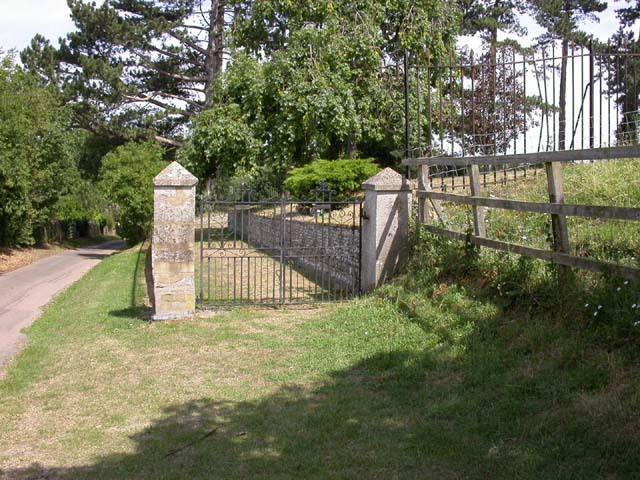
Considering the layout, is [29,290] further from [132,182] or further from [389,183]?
[389,183]

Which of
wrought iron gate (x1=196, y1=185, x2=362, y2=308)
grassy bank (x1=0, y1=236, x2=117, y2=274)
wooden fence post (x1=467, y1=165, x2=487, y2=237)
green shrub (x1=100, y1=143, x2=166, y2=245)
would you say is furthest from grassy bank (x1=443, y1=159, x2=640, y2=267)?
green shrub (x1=100, y1=143, x2=166, y2=245)

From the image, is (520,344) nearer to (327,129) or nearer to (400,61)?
(327,129)

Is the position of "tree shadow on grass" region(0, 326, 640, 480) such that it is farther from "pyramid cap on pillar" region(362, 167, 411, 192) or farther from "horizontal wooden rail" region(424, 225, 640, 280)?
"pyramid cap on pillar" region(362, 167, 411, 192)

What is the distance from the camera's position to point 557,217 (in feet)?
19.7

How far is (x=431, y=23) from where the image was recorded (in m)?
20.9

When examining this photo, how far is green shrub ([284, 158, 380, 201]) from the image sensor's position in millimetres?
15141

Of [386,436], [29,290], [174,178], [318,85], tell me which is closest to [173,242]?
[174,178]

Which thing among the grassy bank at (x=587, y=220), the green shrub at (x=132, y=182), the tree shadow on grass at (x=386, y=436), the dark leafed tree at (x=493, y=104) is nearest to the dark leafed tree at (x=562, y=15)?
the dark leafed tree at (x=493, y=104)

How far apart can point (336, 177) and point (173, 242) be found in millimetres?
6693

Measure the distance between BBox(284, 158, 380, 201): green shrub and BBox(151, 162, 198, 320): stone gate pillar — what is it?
582 centimetres

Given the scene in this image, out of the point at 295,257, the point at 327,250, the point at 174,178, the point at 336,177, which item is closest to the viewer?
the point at 174,178

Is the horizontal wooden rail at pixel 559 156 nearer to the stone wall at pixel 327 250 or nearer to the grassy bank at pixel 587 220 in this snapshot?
the grassy bank at pixel 587 220

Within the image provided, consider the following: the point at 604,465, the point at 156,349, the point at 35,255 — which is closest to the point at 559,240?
the point at 604,465

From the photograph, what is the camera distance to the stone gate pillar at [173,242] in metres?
9.05
